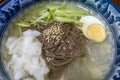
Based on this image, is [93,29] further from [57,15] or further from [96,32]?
[57,15]

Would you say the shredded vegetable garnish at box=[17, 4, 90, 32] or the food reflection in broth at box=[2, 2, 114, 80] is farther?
the shredded vegetable garnish at box=[17, 4, 90, 32]

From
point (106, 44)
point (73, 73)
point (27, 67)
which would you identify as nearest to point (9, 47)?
point (27, 67)

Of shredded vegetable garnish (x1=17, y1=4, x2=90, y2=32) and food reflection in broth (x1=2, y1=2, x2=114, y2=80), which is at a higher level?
shredded vegetable garnish (x1=17, y1=4, x2=90, y2=32)

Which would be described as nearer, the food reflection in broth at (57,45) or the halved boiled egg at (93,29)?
the food reflection in broth at (57,45)

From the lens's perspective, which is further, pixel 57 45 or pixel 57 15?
pixel 57 15

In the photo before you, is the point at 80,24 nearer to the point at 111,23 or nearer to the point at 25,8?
the point at 111,23

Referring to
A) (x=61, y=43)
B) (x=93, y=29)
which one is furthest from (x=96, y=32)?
(x=61, y=43)

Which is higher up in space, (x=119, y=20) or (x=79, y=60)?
(x=119, y=20)
